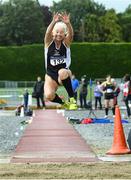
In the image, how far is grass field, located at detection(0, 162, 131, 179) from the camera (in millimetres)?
10102

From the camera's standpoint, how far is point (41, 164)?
11.7 meters

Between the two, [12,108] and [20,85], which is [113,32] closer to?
[20,85]

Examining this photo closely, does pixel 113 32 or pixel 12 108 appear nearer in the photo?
pixel 12 108

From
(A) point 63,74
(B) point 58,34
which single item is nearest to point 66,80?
(A) point 63,74

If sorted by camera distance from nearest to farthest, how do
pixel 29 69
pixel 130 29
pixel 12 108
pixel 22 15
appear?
pixel 12 108
pixel 29 69
pixel 22 15
pixel 130 29

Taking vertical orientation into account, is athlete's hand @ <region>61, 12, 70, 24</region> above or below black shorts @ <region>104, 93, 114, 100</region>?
above

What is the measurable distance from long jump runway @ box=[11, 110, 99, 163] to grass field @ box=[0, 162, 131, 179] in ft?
2.48

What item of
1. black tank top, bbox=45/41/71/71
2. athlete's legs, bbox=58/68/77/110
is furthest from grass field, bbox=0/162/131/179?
black tank top, bbox=45/41/71/71

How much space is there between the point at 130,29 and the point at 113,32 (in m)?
13.1

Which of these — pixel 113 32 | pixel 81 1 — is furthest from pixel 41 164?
pixel 81 1

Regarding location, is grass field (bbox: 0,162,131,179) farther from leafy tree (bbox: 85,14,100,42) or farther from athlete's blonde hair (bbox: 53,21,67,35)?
leafy tree (bbox: 85,14,100,42)

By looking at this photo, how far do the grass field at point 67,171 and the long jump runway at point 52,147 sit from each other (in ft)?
2.48

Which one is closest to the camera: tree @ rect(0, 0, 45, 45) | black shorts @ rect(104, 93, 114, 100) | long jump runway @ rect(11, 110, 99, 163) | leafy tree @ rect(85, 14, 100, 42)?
long jump runway @ rect(11, 110, 99, 163)

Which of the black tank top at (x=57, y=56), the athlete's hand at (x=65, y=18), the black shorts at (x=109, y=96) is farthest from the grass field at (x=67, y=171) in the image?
the black shorts at (x=109, y=96)
